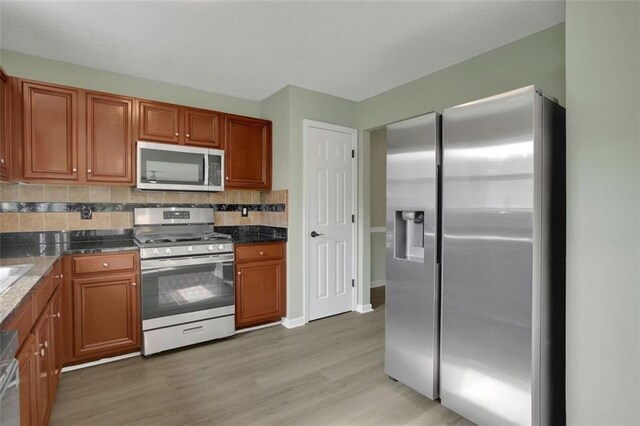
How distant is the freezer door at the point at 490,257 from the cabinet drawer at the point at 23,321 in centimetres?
202

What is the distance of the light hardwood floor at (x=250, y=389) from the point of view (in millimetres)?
1987

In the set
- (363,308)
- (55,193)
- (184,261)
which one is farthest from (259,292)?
(55,193)

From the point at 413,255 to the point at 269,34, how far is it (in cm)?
188

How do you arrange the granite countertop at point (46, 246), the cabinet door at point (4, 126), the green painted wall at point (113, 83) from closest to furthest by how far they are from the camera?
1. the granite countertop at point (46, 246)
2. the cabinet door at point (4, 126)
3. the green painted wall at point (113, 83)

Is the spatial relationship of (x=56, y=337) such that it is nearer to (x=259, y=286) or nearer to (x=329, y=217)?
(x=259, y=286)

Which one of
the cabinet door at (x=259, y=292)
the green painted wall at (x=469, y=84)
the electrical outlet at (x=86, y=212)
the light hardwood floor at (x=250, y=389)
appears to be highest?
the green painted wall at (x=469, y=84)

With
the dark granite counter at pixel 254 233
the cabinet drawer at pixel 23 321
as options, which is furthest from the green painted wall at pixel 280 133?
the cabinet drawer at pixel 23 321

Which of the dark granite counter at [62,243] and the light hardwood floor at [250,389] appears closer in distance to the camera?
the light hardwood floor at [250,389]

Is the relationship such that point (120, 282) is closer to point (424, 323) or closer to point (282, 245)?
point (282, 245)

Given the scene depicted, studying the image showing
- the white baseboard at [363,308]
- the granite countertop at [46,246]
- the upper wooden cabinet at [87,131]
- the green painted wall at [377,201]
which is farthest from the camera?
the green painted wall at [377,201]

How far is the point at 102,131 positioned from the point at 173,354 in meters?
1.96

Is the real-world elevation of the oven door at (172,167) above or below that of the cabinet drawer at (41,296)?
above

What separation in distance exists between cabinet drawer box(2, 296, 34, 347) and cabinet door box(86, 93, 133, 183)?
1647mm

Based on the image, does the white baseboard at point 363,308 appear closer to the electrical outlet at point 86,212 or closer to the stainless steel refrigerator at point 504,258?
the stainless steel refrigerator at point 504,258
